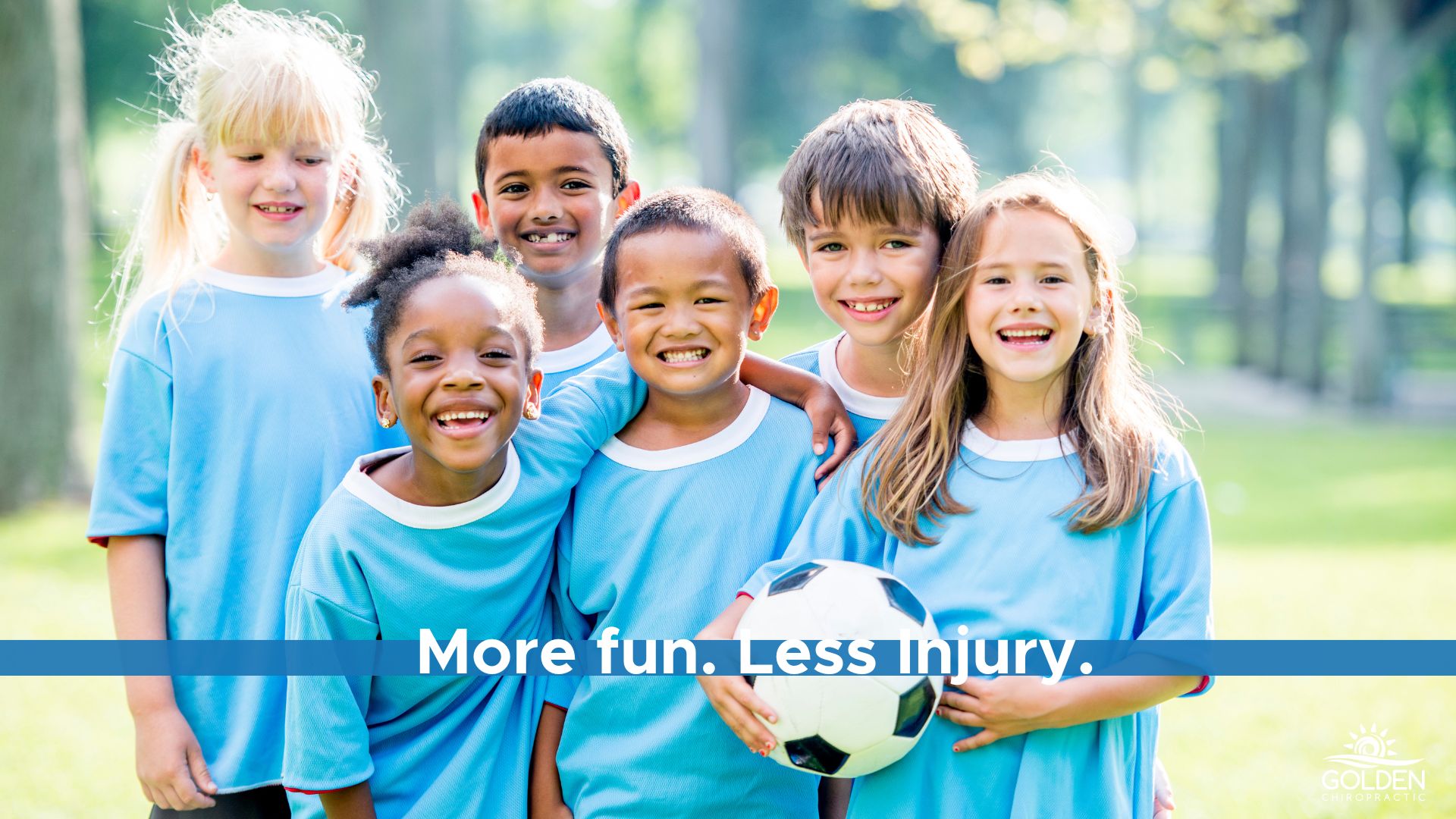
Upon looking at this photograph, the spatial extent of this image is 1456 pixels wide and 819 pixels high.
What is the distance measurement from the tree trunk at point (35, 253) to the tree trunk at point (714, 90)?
10.9 meters

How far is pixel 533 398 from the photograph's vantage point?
8.70ft

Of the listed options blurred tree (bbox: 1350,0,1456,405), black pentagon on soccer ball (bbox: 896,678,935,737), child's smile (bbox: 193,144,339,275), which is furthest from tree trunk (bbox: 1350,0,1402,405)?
child's smile (bbox: 193,144,339,275)

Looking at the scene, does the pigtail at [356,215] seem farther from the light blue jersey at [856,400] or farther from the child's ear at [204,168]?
the light blue jersey at [856,400]

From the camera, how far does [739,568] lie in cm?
259

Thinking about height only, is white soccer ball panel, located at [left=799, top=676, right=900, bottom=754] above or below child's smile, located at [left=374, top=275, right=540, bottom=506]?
below

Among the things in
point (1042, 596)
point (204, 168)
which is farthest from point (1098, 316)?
point (204, 168)

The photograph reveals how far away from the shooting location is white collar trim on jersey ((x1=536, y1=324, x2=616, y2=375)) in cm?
303

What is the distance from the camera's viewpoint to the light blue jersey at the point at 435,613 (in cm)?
241

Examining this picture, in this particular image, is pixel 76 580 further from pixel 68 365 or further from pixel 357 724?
pixel 357 724

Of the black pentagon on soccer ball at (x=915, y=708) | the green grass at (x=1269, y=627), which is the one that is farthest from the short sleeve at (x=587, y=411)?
the green grass at (x=1269, y=627)

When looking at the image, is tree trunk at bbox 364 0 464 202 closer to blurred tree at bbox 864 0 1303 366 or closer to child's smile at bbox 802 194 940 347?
blurred tree at bbox 864 0 1303 366

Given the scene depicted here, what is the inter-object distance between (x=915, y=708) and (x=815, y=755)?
0.21m

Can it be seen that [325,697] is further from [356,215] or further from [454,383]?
[356,215]

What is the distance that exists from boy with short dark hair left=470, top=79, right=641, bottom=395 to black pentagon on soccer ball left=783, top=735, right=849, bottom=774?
1125 mm
